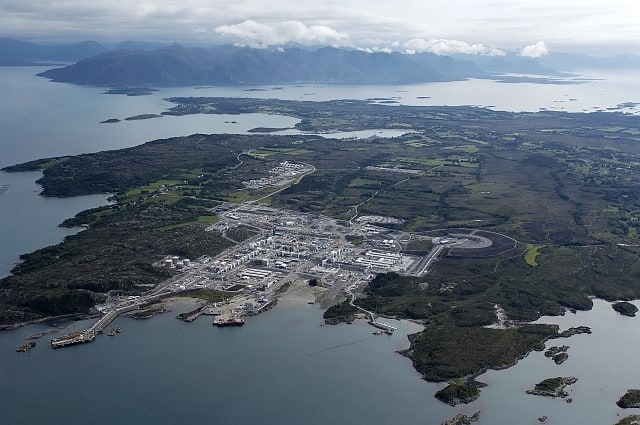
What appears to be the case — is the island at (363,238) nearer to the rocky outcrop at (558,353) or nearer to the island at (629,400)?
the rocky outcrop at (558,353)

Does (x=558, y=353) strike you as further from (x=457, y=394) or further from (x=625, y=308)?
(x=625, y=308)

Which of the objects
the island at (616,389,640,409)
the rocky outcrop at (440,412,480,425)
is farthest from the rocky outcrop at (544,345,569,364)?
the rocky outcrop at (440,412,480,425)

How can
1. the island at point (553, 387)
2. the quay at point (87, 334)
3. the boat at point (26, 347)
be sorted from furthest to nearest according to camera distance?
the quay at point (87, 334) < the boat at point (26, 347) < the island at point (553, 387)

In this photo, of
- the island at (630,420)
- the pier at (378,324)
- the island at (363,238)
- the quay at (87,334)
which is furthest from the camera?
the island at (363,238)

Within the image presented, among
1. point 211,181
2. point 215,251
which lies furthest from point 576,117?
point 215,251

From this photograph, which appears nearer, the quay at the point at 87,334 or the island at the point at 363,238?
the quay at the point at 87,334

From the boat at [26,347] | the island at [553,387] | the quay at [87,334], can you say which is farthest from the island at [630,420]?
the boat at [26,347]

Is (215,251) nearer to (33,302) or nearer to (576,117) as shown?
(33,302)

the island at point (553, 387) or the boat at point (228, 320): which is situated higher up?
the boat at point (228, 320)
